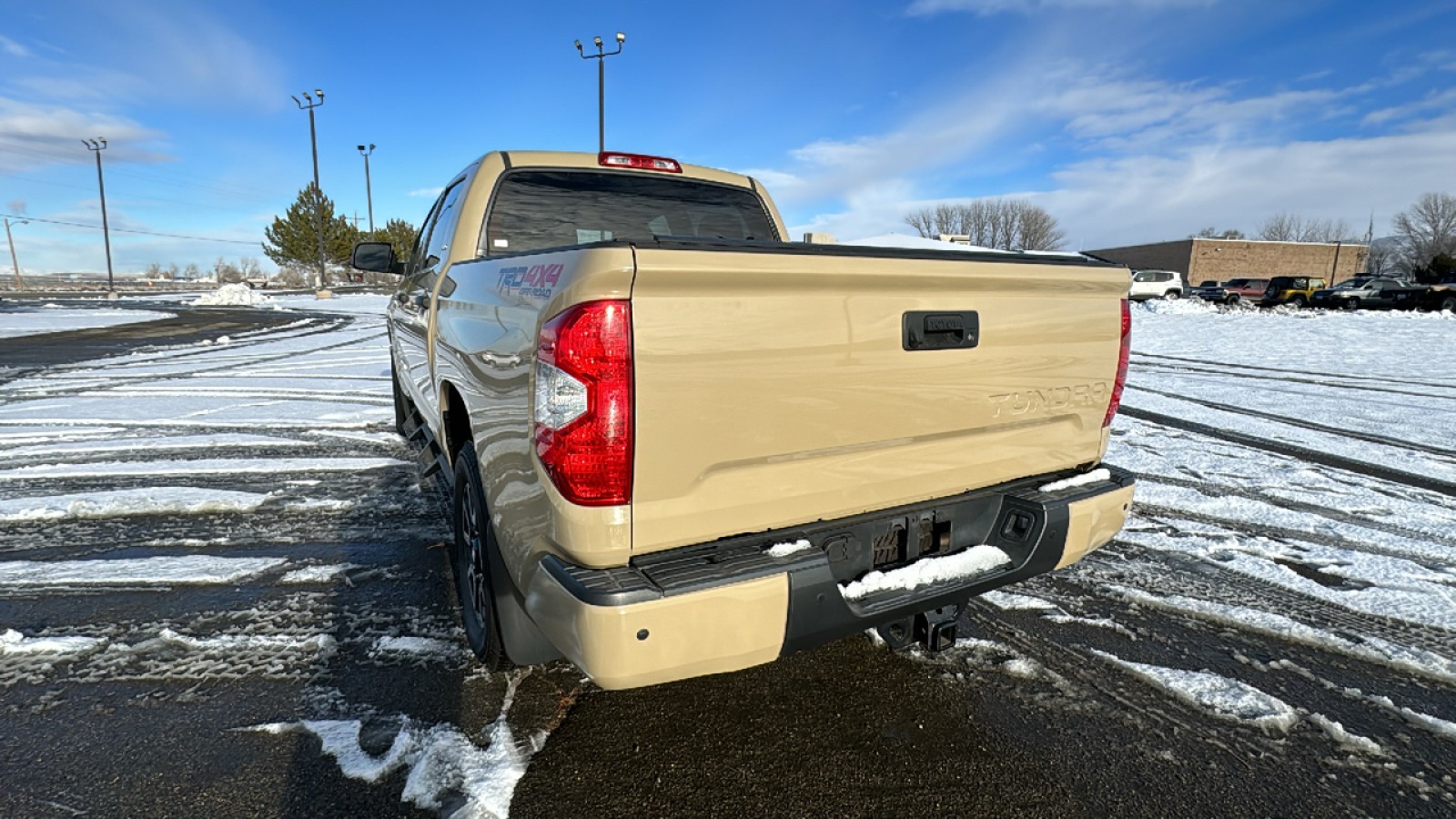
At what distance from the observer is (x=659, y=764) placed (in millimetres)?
2297

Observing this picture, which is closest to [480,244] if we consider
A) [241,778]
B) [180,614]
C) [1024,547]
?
[180,614]

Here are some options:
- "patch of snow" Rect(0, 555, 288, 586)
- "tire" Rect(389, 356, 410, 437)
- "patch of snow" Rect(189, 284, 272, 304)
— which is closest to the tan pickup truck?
"patch of snow" Rect(0, 555, 288, 586)

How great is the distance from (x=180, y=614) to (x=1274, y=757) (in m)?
4.26

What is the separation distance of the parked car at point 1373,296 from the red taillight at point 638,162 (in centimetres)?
4202

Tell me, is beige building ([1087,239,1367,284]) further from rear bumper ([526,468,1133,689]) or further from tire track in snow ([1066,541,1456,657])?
rear bumper ([526,468,1133,689])

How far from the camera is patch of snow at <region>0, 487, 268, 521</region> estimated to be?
440cm

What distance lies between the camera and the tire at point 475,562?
2.51m

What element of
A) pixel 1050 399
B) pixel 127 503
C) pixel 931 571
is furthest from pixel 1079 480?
pixel 127 503

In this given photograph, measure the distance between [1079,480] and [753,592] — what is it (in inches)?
60.0

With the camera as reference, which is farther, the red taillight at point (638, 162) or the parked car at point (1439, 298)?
the parked car at point (1439, 298)

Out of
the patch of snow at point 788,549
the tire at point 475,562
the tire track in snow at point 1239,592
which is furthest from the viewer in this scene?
the tire track in snow at point 1239,592

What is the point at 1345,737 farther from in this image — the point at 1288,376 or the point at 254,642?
the point at 1288,376

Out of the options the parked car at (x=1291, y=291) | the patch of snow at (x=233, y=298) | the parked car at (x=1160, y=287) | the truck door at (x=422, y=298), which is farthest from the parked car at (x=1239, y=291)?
the patch of snow at (x=233, y=298)

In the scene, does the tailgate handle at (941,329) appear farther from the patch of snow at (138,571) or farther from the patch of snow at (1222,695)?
the patch of snow at (138,571)
